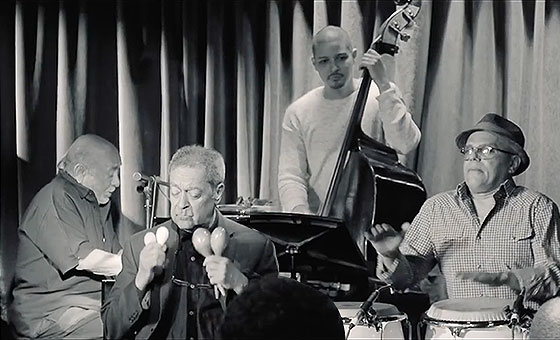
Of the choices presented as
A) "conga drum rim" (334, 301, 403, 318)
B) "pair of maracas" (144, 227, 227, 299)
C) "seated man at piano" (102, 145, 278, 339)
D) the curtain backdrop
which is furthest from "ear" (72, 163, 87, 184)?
"conga drum rim" (334, 301, 403, 318)

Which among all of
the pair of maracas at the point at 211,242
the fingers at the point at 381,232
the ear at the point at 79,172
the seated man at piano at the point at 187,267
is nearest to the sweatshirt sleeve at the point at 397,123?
the fingers at the point at 381,232

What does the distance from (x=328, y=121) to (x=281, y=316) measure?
2.77 meters

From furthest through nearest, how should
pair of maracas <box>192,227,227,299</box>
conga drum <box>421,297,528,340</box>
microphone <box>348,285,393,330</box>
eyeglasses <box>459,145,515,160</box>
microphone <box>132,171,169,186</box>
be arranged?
microphone <box>132,171,169,186</box>, eyeglasses <box>459,145,515,160</box>, pair of maracas <box>192,227,227,299</box>, microphone <box>348,285,393,330</box>, conga drum <box>421,297,528,340</box>

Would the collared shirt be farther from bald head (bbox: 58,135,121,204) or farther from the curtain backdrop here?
bald head (bbox: 58,135,121,204)

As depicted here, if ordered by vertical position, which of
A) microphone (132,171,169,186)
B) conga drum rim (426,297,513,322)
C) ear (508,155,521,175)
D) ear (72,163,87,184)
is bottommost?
conga drum rim (426,297,513,322)

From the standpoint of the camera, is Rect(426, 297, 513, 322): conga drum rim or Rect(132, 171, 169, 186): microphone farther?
Rect(132, 171, 169, 186): microphone

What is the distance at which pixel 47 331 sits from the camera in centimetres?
427

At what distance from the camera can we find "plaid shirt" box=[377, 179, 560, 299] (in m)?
3.97

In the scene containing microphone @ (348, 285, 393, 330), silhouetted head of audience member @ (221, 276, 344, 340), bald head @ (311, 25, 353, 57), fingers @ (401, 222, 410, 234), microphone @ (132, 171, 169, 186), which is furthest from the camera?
microphone @ (132, 171, 169, 186)

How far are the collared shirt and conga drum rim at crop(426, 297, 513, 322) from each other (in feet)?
2.54

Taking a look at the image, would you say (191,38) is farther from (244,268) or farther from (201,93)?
(244,268)

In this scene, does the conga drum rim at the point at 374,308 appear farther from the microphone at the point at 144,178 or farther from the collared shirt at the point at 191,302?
the microphone at the point at 144,178

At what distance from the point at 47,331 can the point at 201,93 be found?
1157 millimetres

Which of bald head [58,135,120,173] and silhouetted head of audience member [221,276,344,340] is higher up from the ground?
bald head [58,135,120,173]
